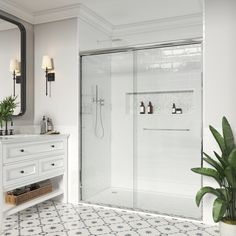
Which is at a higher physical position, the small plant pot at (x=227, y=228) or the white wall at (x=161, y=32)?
the white wall at (x=161, y=32)

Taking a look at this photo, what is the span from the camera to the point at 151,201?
338 centimetres

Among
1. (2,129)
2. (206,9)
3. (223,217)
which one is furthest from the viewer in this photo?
(2,129)

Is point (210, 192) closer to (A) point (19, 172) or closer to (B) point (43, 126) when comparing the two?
(A) point (19, 172)

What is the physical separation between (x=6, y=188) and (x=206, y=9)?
8.47 feet

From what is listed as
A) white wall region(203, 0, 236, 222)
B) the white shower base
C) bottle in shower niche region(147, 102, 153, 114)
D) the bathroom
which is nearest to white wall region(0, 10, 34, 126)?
the bathroom

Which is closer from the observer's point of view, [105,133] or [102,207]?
[102,207]

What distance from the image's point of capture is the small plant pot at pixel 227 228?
2.27m

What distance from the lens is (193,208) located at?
3.07m

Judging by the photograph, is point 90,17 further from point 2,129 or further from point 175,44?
point 2,129

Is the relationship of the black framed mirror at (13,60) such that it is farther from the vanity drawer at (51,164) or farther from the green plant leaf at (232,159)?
the green plant leaf at (232,159)

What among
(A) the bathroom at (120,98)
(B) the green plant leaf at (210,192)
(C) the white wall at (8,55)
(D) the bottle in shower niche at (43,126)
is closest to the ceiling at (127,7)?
(A) the bathroom at (120,98)

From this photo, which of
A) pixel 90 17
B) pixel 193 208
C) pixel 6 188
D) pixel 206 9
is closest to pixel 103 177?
pixel 193 208

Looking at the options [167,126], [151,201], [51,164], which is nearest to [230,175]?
[151,201]

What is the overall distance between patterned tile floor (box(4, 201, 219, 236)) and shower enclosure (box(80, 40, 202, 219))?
0.38 m
